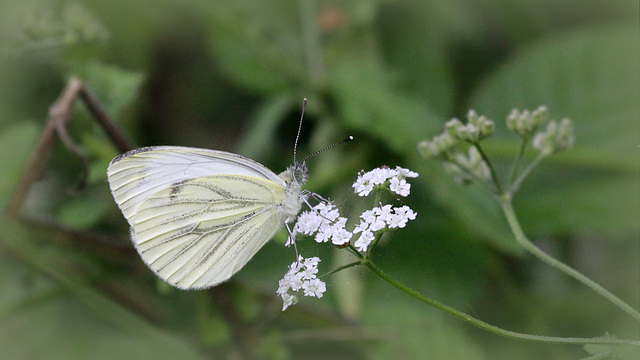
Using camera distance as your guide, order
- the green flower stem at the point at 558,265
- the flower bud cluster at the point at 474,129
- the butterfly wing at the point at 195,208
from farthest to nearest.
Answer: the butterfly wing at the point at 195,208 < the flower bud cluster at the point at 474,129 < the green flower stem at the point at 558,265

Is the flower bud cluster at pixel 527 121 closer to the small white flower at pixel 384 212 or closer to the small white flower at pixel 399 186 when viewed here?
the small white flower at pixel 399 186

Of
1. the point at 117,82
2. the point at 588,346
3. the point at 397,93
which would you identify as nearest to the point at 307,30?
the point at 397,93

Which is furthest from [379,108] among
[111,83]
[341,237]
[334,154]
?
[341,237]

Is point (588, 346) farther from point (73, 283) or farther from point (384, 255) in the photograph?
point (73, 283)

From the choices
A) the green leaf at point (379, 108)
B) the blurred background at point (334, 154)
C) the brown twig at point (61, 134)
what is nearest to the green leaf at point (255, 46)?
the blurred background at point (334, 154)

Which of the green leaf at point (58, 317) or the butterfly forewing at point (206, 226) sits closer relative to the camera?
the butterfly forewing at point (206, 226)

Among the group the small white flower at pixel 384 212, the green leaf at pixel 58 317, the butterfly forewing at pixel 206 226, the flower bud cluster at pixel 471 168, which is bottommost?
the green leaf at pixel 58 317


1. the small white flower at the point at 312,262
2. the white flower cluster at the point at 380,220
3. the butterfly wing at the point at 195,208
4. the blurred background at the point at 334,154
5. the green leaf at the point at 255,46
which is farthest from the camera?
the green leaf at the point at 255,46

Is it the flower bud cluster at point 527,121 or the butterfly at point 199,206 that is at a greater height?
the flower bud cluster at point 527,121
